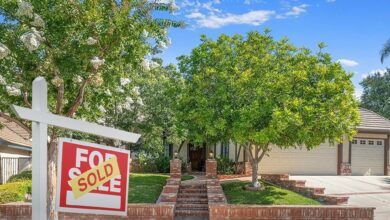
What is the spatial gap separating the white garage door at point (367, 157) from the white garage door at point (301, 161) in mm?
1405

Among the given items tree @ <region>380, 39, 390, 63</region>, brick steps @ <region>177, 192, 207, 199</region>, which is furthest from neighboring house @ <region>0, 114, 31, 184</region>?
tree @ <region>380, 39, 390, 63</region>

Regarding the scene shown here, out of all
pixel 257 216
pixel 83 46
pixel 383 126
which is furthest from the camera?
pixel 383 126

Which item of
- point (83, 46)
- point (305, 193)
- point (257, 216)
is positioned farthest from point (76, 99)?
point (305, 193)

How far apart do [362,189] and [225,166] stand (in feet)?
24.4

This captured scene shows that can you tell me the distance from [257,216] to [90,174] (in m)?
9.81

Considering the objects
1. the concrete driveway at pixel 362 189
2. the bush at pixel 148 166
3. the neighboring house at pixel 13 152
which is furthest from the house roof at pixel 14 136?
the concrete driveway at pixel 362 189

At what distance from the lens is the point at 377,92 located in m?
45.2

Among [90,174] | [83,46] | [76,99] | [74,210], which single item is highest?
[83,46]

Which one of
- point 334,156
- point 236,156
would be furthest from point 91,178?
point 334,156

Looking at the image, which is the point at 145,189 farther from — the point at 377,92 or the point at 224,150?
the point at 377,92

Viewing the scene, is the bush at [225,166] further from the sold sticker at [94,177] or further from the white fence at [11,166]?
the sold sticker at [94,177]

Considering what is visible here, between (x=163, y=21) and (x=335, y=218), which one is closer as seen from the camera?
(x=163, y=21)

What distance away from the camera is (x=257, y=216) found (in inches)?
520

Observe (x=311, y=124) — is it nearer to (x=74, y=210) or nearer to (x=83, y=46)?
(x=83, y=46)
